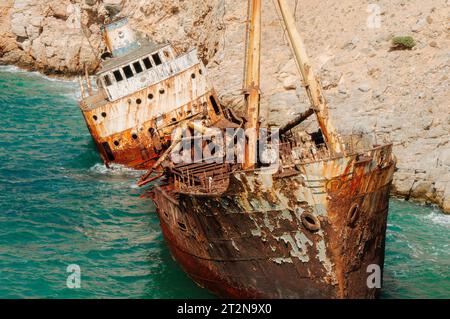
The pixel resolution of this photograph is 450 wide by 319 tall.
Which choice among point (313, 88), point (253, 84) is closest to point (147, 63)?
point (253, 84)

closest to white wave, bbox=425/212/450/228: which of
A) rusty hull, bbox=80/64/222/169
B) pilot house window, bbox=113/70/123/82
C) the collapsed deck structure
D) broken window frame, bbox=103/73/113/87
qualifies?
the collapsed deck structure

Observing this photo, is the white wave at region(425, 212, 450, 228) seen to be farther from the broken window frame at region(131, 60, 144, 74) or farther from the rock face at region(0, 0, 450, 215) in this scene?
the broken window frame at region(131, 60, 144, 74)

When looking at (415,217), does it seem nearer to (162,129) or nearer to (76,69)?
(162,129)

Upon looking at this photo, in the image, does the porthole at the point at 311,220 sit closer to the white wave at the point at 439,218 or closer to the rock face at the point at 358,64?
the white wave at the point at 439,218

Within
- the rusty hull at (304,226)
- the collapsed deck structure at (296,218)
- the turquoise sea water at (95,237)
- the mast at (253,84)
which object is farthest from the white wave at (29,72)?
the rusty hull at (304,226)
